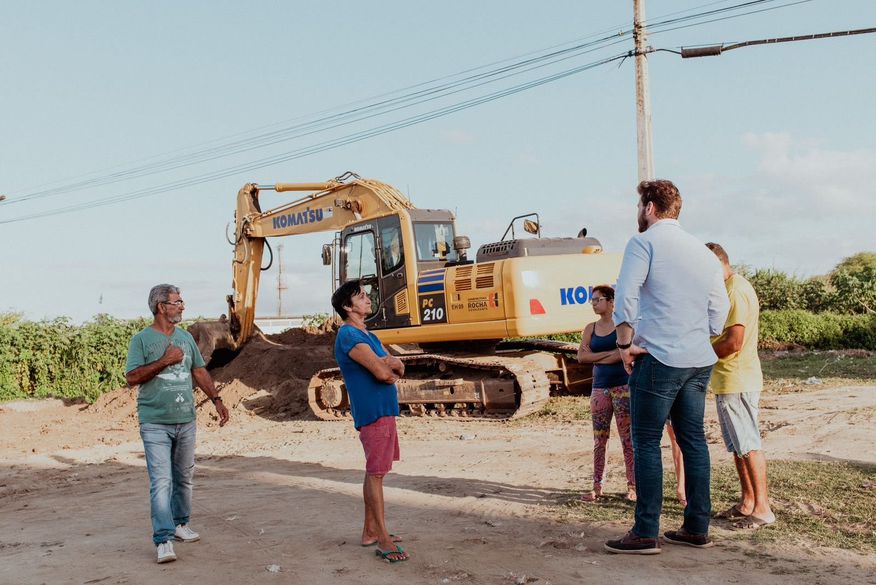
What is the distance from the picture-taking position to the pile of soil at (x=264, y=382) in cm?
1595

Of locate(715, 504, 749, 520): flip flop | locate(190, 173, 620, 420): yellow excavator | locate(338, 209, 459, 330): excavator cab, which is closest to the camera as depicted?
locate(715, 504, 749, 520): flip flop

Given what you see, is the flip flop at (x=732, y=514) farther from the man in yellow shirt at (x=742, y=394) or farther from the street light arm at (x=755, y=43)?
the street light arm at (x=755, y=43)

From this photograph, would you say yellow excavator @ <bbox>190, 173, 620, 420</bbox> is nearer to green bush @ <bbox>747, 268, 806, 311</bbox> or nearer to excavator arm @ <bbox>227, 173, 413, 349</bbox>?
excavator arm @ <bbox>227, 173, 413, 349</bbox>

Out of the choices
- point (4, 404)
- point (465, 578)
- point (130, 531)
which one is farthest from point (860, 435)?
point (4, 404)

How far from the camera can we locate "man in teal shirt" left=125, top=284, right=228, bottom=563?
5.99m

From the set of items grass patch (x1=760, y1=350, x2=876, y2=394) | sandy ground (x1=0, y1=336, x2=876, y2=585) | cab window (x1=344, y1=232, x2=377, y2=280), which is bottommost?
sandy ground (x1=0, y1=336, x2=876, y2=585)

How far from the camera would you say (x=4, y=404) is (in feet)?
62.8

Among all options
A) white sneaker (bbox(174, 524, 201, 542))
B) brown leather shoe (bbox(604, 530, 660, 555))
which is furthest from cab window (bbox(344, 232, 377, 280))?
brown leather shoe (bbox(604, 530, 660, 555))

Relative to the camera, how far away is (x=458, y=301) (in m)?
13.5

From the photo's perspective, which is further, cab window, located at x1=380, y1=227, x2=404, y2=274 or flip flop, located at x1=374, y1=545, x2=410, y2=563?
cab window, located at x1=380, y1=227, x2=404, y2=274

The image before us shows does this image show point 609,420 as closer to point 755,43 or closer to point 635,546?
point 635,546

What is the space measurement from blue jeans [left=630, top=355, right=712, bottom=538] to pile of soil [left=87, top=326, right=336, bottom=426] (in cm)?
1051

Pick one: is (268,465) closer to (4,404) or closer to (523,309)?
(523,309)

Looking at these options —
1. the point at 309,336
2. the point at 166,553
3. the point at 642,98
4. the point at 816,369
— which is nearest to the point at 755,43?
the point at 642,98
